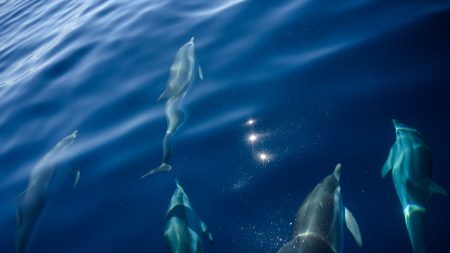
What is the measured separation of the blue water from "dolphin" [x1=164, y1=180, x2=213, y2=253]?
212mm

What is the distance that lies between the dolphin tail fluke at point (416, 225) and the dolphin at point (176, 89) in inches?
113

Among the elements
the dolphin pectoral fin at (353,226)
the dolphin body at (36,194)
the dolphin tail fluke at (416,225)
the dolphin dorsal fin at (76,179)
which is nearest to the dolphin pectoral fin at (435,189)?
the dolphin tail fluke at (416,225)

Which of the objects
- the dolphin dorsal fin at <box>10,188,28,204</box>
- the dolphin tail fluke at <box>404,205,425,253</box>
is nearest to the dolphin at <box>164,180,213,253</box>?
the dolphin tail fluke at <box>404,205,425,253</box>

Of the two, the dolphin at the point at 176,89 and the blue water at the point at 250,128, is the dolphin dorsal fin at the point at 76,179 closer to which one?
the blue water at the point at 250,128

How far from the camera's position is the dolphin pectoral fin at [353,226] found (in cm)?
336

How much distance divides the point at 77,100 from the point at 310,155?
483 centimetres

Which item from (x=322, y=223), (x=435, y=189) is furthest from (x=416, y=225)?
(x=322, y=223)

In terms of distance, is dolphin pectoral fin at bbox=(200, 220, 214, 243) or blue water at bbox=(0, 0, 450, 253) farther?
blue water at bbox=(0, 0, 450, 253)

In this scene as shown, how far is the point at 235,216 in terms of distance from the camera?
404 centimetres

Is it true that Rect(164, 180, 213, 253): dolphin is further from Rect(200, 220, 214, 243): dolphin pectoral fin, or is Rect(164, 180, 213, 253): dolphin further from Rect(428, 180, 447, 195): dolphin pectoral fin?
Rect(428, 180, 447, 195): dolphin pectoral fin

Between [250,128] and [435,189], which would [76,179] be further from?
[435,189]

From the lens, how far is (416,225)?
3.27 meters

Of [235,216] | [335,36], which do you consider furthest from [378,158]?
[335,36]

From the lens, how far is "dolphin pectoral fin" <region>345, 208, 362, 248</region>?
3.36 m
